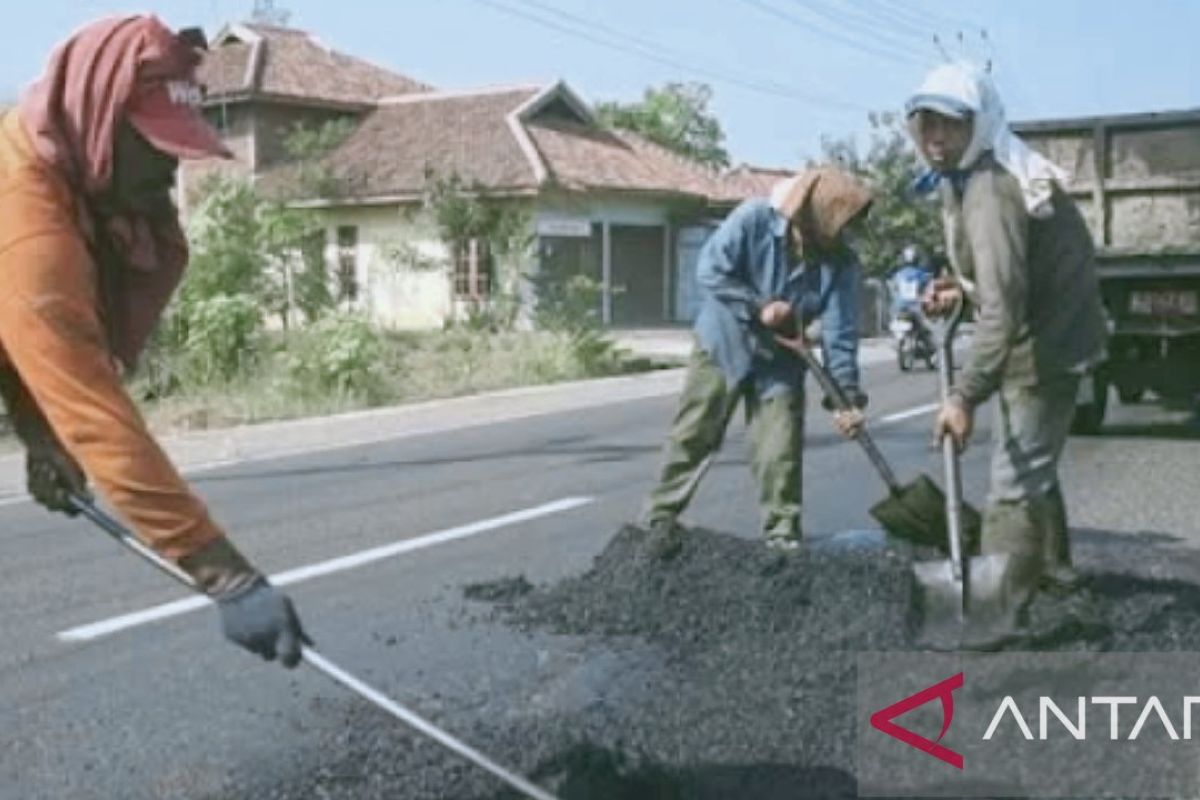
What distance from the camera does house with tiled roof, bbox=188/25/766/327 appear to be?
31500mm

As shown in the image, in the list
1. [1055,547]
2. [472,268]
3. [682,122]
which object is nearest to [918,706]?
[1055,547]

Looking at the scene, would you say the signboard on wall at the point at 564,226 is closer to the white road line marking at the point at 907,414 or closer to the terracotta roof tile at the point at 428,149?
the terracotta roof tile at the point at 428,149

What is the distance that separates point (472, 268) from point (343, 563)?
2294 cm

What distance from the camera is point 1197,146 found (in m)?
11.3

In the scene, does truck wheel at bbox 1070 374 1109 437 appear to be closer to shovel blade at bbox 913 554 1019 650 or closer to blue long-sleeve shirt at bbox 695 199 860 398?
blue long-sleeve shirt at bbox 695 199 860 398

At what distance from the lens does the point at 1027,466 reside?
5.41m

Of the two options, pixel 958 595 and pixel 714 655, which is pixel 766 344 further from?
pixel 958 595

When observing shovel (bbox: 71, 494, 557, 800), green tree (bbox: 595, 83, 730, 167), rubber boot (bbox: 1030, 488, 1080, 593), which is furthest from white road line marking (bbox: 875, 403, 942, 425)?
green tree (bbox: 595, 83, 730, 167)

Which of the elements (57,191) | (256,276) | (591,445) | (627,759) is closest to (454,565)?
(627,759)

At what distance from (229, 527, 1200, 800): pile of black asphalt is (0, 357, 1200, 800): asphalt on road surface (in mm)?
12

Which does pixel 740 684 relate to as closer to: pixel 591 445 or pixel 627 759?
pixel 627 759

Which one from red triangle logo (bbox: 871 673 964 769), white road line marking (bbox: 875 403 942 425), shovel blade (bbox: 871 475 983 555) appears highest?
shovel blade (bbox: 871 475 983 555)

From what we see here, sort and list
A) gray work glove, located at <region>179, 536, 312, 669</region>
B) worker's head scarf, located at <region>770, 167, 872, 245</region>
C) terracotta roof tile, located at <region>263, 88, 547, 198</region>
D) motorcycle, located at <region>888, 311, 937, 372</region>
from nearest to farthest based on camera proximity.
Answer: gray work glove, located at <region>179, 536, 312, 669</region> → worker's head scarf, located at <region>770, 167, 872, 245</region> → motorcycle, located at <region>888, 311, 937, 372</region> → terracotta roof tile, located at <region>263, 88, 547, 198</region>

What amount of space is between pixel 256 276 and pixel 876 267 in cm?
1644
